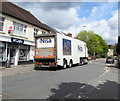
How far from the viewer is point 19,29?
2005 centimetres

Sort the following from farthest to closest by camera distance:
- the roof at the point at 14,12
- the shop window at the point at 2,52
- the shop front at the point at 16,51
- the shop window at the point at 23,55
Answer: the shop window at the point at 23,55 → the roof at the point at 14,12 → the shop front at the point at 16,51 → the shop window at the point at 2,52

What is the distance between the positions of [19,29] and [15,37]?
1846 mm

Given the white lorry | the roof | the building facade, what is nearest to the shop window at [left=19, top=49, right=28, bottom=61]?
the building facade

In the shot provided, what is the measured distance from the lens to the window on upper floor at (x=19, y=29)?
19.2 metres

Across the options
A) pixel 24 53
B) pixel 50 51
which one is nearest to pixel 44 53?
pixel 50 51

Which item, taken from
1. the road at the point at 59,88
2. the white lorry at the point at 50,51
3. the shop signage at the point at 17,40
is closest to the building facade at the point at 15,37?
the shop signage at the point at 17,40

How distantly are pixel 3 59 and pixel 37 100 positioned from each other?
13.8 m

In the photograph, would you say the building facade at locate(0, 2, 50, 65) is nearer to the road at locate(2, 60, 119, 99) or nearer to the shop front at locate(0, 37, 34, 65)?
the shop front at locate(0, 37, 34, 65)

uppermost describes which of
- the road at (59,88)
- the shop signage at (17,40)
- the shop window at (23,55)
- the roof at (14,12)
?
the roof at (14,12)

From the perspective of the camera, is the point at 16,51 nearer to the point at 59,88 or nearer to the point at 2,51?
the point at 2,51

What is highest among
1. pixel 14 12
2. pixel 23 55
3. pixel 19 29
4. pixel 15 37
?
pixel 14 12

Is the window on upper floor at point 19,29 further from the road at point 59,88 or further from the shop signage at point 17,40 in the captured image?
the road at point 59,88

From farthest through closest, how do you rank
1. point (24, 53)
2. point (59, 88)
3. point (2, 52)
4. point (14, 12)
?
point (24, 53), point (14, 12), point (2, 52), point (59, 88)

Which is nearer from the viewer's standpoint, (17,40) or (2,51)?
(2,51)
